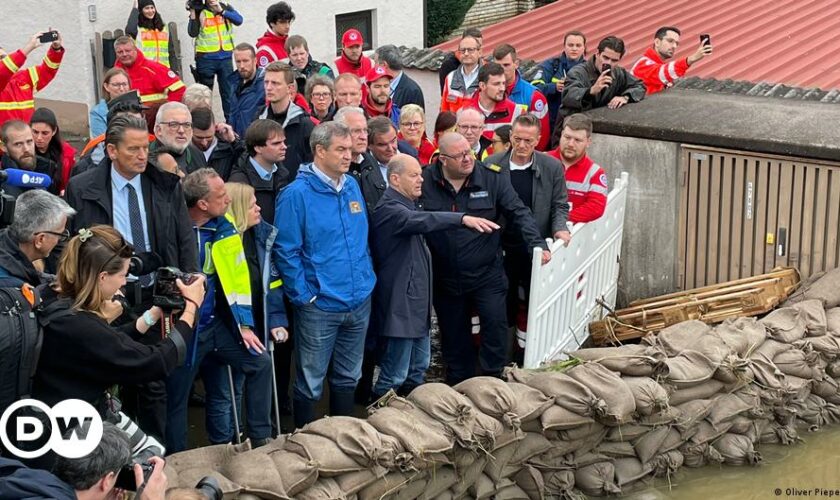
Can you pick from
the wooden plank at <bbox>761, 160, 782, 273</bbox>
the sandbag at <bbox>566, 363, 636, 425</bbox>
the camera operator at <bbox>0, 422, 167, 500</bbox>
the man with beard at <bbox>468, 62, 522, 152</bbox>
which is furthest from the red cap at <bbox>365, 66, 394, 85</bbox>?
the camera operator at <bbox>0, 422, 167, 500</bbox>

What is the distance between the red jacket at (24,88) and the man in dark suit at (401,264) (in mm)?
3600

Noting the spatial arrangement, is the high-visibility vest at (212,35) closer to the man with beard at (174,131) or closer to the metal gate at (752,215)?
the man with beard at (174,131)

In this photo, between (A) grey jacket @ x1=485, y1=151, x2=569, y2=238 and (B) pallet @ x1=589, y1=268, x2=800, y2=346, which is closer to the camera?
(A) grey jacket @ x1=485, y1=151, x2=569, y2=238

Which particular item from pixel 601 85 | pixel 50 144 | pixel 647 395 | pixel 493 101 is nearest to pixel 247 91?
pixel 493 101

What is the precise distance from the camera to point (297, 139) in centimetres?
810

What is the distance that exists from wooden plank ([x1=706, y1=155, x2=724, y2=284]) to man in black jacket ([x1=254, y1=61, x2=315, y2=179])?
290cm

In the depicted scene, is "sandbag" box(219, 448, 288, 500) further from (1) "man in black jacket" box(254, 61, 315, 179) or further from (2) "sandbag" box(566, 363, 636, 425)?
(1) "man in black jacket" box(254, 61, 315, 179)

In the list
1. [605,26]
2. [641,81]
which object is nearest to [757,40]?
[605,26]

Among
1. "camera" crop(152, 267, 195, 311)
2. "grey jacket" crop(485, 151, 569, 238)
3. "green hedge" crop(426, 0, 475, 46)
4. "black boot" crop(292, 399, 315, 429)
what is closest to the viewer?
"camera" crop(152, 267, 195, 311)

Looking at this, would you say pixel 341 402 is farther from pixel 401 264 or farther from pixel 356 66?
pixel 356 66

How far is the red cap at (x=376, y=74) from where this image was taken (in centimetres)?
919

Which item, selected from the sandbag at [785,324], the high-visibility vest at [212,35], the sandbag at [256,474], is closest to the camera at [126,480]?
the sandbag at [256,474]

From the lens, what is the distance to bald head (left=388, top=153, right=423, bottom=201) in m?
6.94

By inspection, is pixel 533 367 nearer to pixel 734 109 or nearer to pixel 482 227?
pixel 482 227
